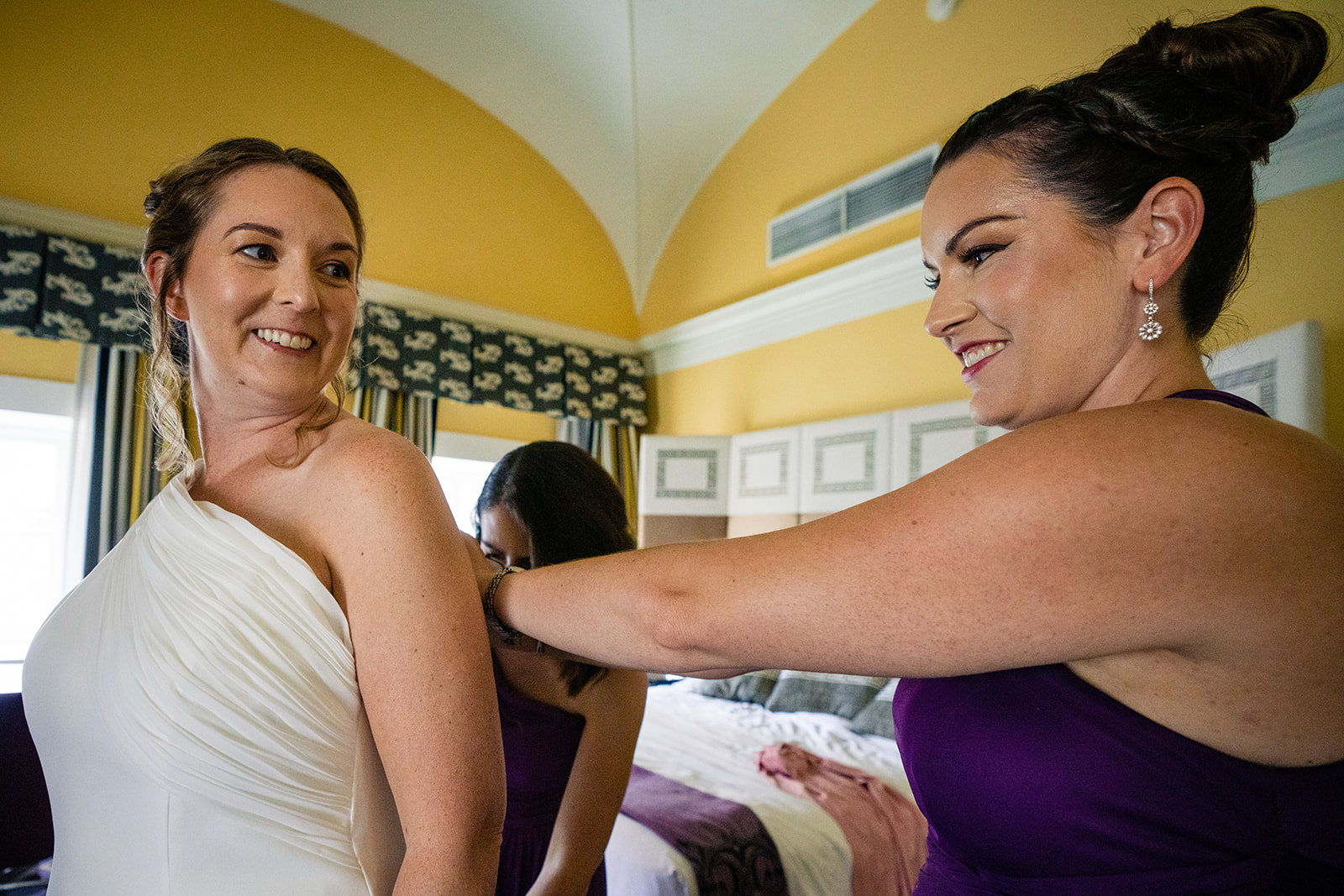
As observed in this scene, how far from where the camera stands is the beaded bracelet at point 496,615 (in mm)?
983

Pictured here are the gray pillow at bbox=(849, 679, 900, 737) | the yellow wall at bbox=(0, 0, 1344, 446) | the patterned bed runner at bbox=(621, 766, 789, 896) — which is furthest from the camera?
the yellow wall at bbox=(0, 0, 1344, 446)

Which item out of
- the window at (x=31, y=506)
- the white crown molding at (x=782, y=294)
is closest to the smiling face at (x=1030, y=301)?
the white crown molding at (x=782, y=294)

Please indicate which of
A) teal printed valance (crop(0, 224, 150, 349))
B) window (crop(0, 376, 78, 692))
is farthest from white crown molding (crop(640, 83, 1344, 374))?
window (crop(0, 376, 78, 692))

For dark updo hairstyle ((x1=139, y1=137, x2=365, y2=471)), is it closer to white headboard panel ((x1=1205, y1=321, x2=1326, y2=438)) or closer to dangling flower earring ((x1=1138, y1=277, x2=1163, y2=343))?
dangling flower earring ((x1=1138, y1=277, x2=1163, y2=343))

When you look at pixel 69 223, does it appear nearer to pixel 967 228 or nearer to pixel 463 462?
pixel 463 462

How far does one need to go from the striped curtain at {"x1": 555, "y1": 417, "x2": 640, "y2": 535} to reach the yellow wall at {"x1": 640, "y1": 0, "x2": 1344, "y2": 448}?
0.33 meters

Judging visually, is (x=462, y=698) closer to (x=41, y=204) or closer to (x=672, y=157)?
(x=41, y=204)

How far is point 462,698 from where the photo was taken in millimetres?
902

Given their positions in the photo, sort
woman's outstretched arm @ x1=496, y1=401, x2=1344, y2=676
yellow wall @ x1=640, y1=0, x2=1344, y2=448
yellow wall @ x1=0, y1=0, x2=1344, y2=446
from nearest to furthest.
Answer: woman's outstretched arm @ x1=496, y1=401, x2=1344, y2=676
yellow wall @ x1=640, y1=0, x2=1344, y2=448
yellow wall @ x1=0, y1=0, x2=1344, y2=446

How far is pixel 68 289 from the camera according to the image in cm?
376

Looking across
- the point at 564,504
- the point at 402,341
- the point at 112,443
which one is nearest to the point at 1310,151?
the point at 564,504

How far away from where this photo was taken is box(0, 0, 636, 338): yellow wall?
12.7 feet

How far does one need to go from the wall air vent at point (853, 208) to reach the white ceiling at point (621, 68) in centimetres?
97

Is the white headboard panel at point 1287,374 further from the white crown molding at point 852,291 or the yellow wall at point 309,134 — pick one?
the yellow wall at point 309,134
